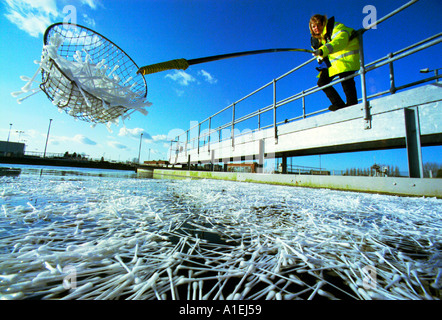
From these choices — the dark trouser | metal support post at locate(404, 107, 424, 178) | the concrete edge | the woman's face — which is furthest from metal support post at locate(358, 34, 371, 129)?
the concrete edge

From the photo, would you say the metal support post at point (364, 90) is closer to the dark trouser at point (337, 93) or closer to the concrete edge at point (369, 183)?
the dark trouser at point (337, 93)

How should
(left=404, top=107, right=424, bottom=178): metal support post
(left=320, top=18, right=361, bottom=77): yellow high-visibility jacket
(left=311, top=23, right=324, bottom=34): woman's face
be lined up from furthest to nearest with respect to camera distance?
(left=311, top=23, right=324, bottom=34): woman's face
(left=320, top=18, right=361, bottom=77): yellow high-visibility jacket
(left=404, top=107, right=424, bottom=178): metal support post

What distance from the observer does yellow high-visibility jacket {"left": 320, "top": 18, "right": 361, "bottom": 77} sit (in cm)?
220

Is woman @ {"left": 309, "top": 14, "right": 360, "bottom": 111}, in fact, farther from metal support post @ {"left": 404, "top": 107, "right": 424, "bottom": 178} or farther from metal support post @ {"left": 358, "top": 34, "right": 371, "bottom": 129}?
metal support post @ {"left": 404, "top": 107, "right": 424, "bottom": 178}

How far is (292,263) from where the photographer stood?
495mm

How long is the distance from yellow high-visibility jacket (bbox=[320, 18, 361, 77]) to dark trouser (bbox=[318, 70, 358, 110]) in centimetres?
9

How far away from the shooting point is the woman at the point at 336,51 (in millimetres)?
2217

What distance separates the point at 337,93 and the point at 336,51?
66 cm

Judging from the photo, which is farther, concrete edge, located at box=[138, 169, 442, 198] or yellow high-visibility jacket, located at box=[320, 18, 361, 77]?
yellow high-visibility jacket, located at box=[320, 18, 361, 77]

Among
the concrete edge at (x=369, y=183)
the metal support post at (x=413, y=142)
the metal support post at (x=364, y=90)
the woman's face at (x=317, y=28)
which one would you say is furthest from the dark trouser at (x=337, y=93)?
the concrete edge at (x=369, y=183)

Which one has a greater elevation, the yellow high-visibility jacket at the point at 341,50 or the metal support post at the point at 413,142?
the yellow high-visibility jacket at the point at 341,50

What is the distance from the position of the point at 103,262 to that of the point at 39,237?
32 cm
